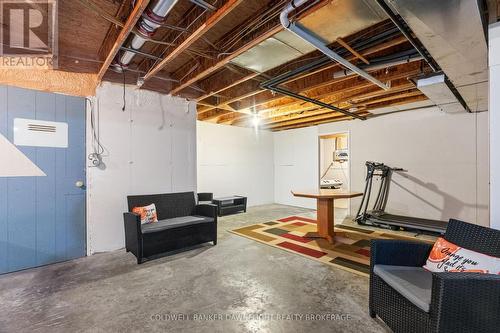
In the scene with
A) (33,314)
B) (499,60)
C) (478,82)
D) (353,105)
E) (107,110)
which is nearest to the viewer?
(499,60)

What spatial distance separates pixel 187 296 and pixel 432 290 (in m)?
2.03

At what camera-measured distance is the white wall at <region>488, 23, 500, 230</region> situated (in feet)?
5.82

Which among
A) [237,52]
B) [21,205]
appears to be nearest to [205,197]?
[21,205]

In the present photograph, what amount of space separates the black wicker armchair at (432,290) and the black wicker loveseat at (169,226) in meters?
2.48

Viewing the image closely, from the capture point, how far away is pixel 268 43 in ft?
8.09

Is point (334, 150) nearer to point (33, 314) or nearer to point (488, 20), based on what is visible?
point (488, 20)

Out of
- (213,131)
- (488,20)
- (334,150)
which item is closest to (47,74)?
(213,131)

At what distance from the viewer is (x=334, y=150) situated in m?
8.39

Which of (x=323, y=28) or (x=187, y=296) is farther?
(x=187, y=296)

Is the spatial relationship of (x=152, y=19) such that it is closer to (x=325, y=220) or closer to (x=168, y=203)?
(x=168, y=203)

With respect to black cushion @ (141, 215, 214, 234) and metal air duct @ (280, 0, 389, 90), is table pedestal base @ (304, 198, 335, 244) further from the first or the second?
metal air duct @ (280, 0, 389, 90)

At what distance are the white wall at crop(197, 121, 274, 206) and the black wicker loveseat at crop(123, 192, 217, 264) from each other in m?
2.34

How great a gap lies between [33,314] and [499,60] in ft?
14.3

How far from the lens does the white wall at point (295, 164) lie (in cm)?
695
